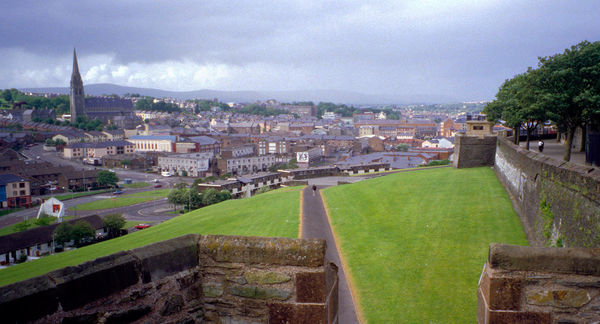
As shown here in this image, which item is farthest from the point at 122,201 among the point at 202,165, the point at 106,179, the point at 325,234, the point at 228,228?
the point at 325,234

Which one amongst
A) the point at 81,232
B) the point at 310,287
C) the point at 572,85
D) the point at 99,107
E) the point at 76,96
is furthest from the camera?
the point at 99,107

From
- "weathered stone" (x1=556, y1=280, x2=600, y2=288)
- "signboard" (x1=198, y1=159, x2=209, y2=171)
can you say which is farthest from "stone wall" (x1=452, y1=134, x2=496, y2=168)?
"signboard" (x1=198, y1=159, x2=209, y2=171)

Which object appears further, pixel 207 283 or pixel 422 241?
pixel 422 241

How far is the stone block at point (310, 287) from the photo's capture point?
354cm

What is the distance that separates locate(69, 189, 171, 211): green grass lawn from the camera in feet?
174

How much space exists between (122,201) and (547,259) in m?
59.0

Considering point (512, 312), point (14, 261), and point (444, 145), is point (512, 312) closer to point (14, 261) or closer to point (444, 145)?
point (14, 261)

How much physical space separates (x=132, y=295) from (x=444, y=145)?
89.1 m

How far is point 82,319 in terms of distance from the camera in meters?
3.10

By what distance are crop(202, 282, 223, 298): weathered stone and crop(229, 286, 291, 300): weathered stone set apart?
116 millimetres

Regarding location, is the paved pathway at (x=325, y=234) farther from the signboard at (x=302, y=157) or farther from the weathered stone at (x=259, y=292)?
the signboard at (x=302, y=157)

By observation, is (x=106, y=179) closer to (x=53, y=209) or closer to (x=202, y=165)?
(x=202, y=165)

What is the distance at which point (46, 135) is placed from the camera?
379 ft

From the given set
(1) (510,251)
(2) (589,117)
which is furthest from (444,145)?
(1) (510,251)
